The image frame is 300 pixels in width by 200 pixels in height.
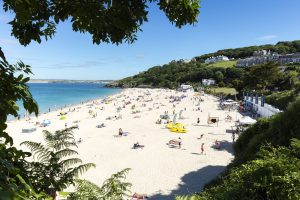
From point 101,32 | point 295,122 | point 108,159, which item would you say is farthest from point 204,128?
point 101,32

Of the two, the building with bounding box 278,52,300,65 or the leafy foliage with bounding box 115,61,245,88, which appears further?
the building with bounding box 278,52,300,65

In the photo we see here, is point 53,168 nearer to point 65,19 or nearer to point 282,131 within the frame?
point 65,19

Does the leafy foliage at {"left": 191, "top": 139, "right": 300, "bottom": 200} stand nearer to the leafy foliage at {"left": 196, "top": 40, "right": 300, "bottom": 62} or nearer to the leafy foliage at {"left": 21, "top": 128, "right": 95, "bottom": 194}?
the leafy foliage at {"left": 21, "top": 128, "right": 95, "bottom": 194}

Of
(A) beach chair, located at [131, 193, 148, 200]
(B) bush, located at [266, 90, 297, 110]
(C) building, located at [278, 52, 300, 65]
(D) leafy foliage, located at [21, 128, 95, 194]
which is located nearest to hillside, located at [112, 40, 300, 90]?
(C) building, located at [278, 52, 300, 65]

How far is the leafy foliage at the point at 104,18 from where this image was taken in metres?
3.06

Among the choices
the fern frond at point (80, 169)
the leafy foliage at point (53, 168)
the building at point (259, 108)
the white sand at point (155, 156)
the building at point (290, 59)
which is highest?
the building at point (290, 59)

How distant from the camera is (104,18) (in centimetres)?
313

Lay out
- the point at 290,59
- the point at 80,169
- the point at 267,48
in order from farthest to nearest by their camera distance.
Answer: the point at 267,48
the point at 290,59
the point at 80,169

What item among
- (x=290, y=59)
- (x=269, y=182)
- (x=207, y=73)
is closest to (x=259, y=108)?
Answer: (x=269, y=182)

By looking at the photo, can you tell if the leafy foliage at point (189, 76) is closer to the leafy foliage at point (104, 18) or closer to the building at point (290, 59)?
the building at point (290, 59)

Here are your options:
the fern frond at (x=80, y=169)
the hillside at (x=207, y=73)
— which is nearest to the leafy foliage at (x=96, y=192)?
the fern frond at (x=80, y=169)

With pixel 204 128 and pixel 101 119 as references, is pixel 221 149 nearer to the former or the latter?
pixel 204 128

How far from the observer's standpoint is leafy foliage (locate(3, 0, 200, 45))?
10.0 ft

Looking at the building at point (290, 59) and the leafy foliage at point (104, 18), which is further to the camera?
the building at point (290, 59)
